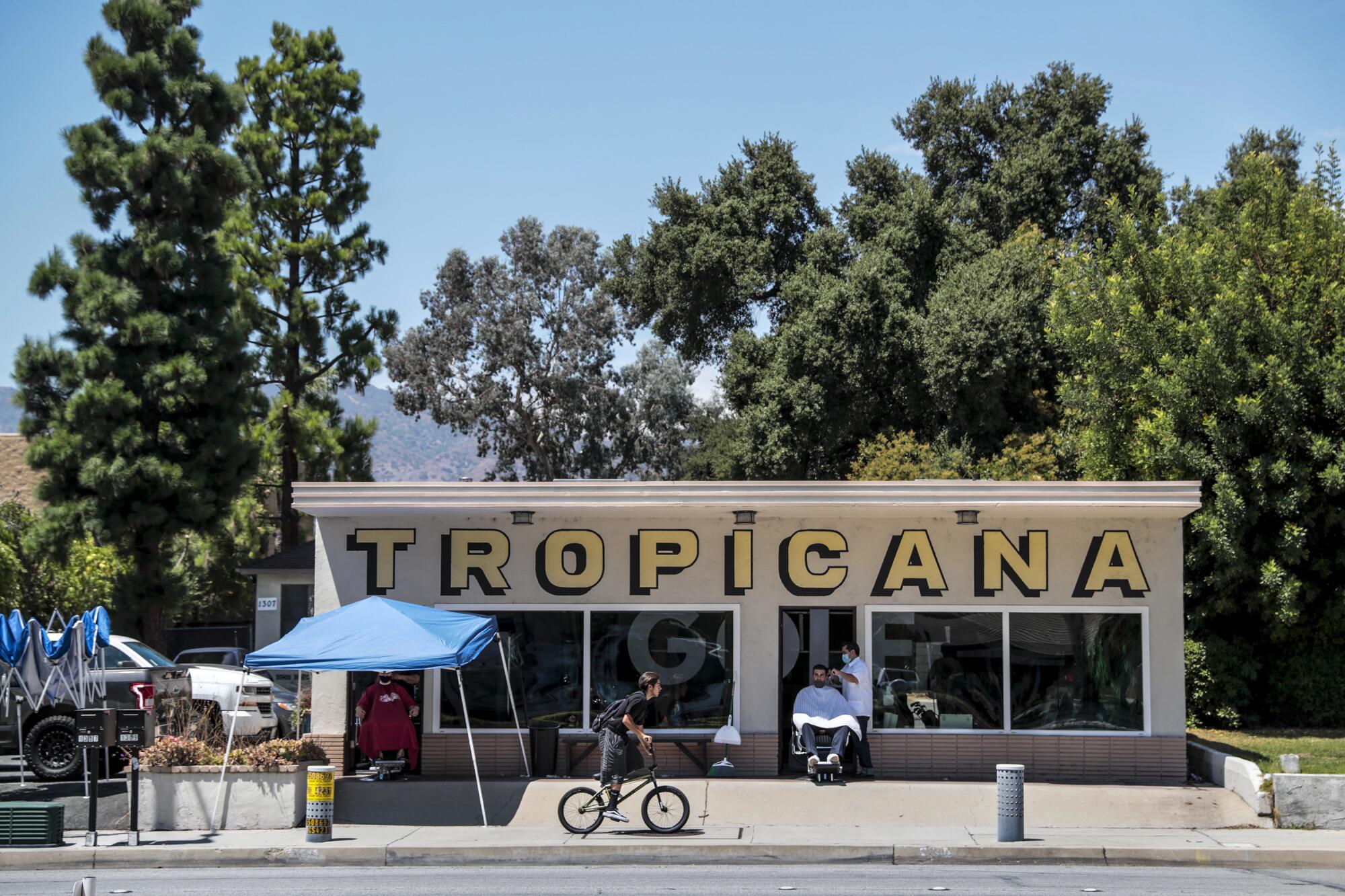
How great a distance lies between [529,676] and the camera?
1850 centimetres

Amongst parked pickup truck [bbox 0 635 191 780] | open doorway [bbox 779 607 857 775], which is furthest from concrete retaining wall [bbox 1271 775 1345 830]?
parked pickup truck [bbox 0 635 191 780]

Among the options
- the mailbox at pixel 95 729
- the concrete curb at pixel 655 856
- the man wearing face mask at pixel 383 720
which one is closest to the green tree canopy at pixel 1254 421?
the concrete curb at pixel 655 856

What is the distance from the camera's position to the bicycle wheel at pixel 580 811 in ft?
48.9

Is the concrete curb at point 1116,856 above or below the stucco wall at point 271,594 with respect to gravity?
below

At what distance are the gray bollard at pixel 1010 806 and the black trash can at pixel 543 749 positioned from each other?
20.9 ft

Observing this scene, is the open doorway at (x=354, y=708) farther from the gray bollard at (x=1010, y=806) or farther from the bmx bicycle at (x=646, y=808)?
the gray bollard at (x=1010, y=806)

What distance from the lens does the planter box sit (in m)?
15.9

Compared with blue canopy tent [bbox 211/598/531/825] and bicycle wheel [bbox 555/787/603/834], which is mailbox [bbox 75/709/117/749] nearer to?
blue canopy tent [bbox 211/598/531/825]

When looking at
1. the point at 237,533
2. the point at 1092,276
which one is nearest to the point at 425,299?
the point at 237,533

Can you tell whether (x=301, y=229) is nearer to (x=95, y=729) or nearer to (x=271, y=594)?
(x=271, y=594)

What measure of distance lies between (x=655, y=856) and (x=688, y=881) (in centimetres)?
137

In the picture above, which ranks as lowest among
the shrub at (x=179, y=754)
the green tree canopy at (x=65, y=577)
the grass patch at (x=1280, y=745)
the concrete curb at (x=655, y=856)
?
the concrete curb at (x=655, y=856)

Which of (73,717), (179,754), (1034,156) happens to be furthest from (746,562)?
(1034,156)

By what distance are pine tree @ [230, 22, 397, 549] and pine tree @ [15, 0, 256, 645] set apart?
513 cm
